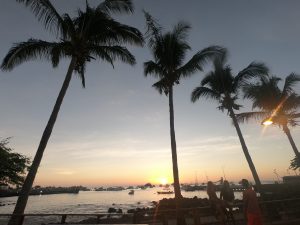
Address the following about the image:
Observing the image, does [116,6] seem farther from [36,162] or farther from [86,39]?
[36,162]

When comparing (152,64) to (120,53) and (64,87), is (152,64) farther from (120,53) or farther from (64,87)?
(64,87)

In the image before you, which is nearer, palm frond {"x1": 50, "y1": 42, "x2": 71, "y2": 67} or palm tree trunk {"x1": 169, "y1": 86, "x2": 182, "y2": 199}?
palm frond {"x1": 50, "y1": 42, "x2": 71, "y2": 67}

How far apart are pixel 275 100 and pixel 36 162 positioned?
25469 mm

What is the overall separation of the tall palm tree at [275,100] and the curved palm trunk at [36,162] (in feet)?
67.2

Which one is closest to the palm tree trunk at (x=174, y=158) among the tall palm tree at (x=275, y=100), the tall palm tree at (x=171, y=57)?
the tall palm tree at (x=171, y=57)

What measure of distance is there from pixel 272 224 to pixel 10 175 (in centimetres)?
1933

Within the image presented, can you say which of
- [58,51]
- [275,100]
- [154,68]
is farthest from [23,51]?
[275,100]

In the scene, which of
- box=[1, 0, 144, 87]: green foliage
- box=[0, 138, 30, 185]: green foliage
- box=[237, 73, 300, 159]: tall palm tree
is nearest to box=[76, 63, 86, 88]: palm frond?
box=[1, 0, 144, 87]: green foliage

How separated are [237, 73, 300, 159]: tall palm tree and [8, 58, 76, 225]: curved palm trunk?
20491 mm

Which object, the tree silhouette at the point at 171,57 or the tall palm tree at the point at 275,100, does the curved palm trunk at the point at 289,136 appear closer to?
the tall palm tree at the point at 275,100

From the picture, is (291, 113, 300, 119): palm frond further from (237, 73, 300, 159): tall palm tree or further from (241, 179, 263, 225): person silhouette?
(241, 179, 263, 225): person silhouette

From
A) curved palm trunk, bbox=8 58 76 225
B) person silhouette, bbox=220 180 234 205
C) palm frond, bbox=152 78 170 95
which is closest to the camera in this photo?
curved palm trunk, bbox=8 58 76 225

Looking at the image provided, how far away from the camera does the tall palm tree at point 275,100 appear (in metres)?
27.9

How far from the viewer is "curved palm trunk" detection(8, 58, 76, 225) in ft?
33.2
